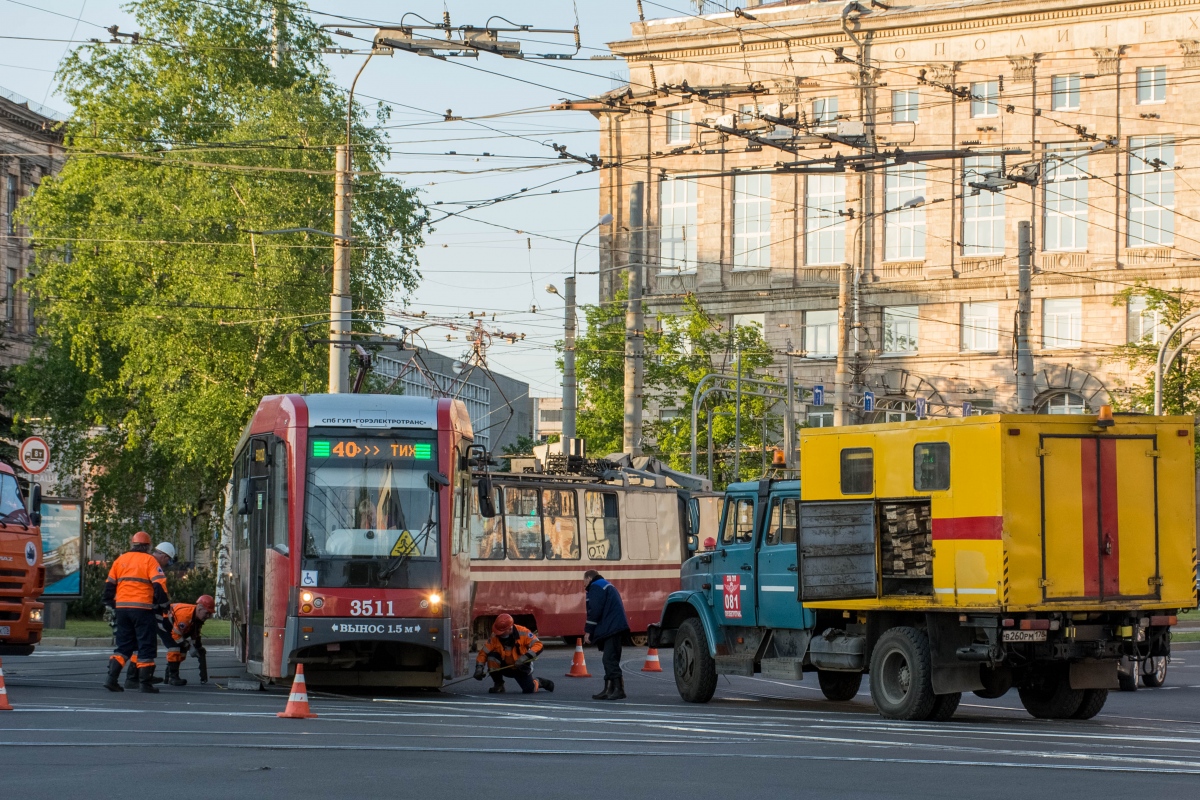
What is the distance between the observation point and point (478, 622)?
28.4 m

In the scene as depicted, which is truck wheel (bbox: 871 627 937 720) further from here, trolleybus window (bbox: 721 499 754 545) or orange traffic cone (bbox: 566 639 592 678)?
orange traffic cone (bbox: 566 639 592 678)

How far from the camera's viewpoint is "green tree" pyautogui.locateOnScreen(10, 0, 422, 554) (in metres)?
42.9

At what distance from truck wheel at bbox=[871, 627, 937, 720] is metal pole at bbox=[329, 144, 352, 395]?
14.8 metres

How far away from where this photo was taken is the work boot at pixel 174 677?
2053 centimetres

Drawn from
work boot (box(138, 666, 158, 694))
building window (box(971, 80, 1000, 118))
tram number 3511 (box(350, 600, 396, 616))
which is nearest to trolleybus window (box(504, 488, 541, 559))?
work boot (box(138, 666, 158, 694))

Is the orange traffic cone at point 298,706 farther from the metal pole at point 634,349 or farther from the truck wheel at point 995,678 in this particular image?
the metal pole at point 634,349

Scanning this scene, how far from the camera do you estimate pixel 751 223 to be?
73.8 metres

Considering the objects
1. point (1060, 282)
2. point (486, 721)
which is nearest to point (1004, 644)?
point (486, 721)

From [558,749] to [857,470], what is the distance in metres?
5.87

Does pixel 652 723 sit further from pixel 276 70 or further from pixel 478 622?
pixel 276 70

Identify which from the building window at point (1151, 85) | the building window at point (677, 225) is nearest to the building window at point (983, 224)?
the building window at point (1151, 85)

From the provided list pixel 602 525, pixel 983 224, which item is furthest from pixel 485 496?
pixel 983 224

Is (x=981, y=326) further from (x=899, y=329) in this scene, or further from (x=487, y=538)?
(x=487, y=538)

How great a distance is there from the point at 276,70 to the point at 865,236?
95.8 feet
